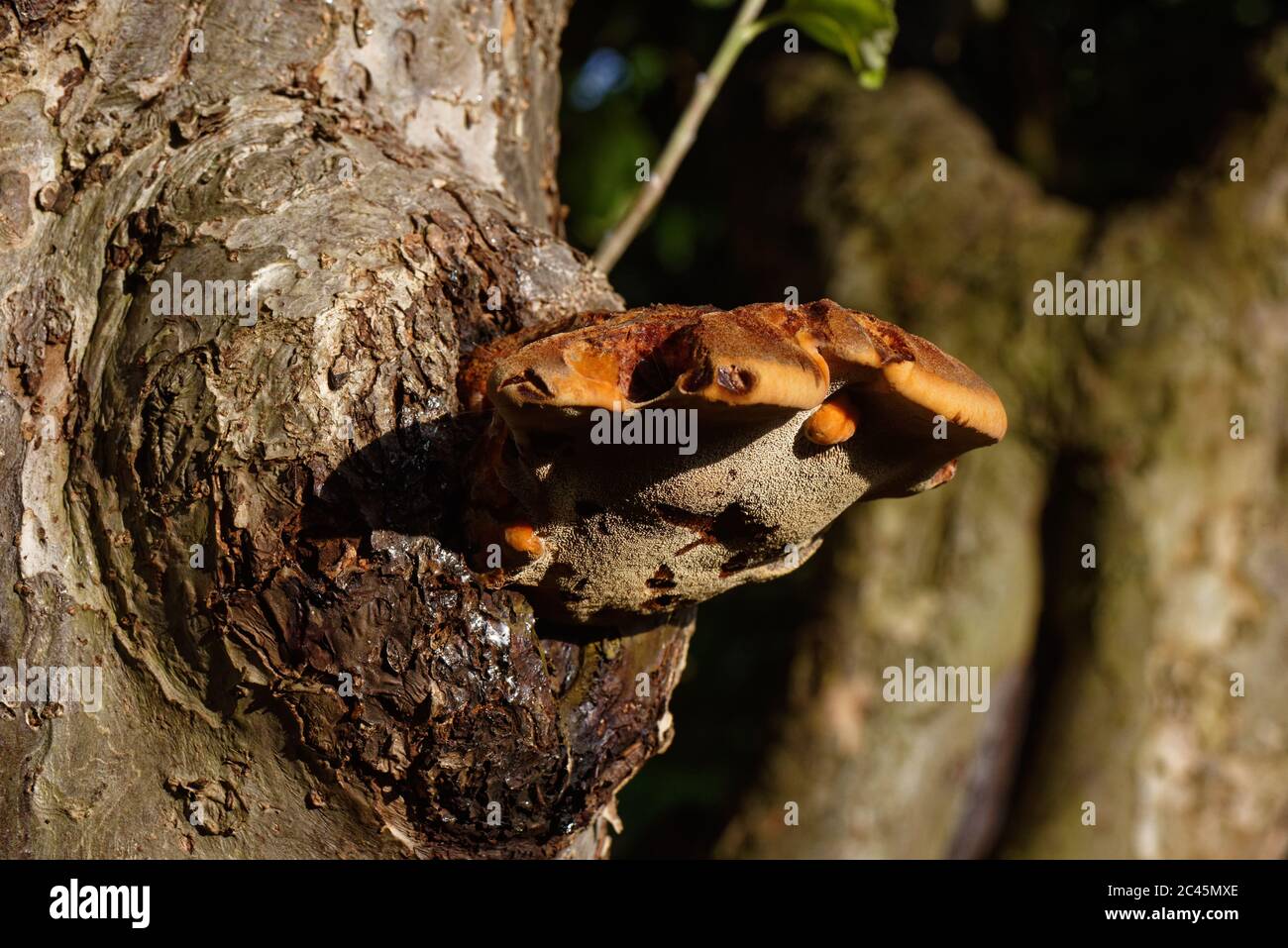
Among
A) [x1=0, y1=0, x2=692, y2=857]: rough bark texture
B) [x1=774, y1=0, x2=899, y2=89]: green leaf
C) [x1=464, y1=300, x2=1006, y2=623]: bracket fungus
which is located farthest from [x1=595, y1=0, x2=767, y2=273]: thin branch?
[x1=464, y1=300, x2=1006, y2=623]: bracket fungus

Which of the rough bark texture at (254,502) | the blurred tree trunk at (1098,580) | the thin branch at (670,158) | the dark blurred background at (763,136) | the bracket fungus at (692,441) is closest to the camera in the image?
the bracket fungus at (692,441)

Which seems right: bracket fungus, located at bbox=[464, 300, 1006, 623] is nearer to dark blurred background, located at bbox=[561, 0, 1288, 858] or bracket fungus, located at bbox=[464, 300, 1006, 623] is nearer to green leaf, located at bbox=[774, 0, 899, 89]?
green leaf, located at bbox=[774, 0, 899, 89]

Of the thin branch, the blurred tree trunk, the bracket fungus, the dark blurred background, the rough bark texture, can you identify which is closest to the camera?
the bracket fungus

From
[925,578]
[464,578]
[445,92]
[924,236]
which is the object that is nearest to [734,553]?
[464,578]

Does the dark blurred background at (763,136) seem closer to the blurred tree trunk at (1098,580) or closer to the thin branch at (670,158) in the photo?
the blurred tree trunk at (1098,580)

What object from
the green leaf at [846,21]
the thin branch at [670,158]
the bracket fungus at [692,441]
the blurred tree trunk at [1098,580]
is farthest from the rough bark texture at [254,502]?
the blurred tree trunk at [1098,580]

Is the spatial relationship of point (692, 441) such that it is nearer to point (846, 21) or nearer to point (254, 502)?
point (254, 502)
